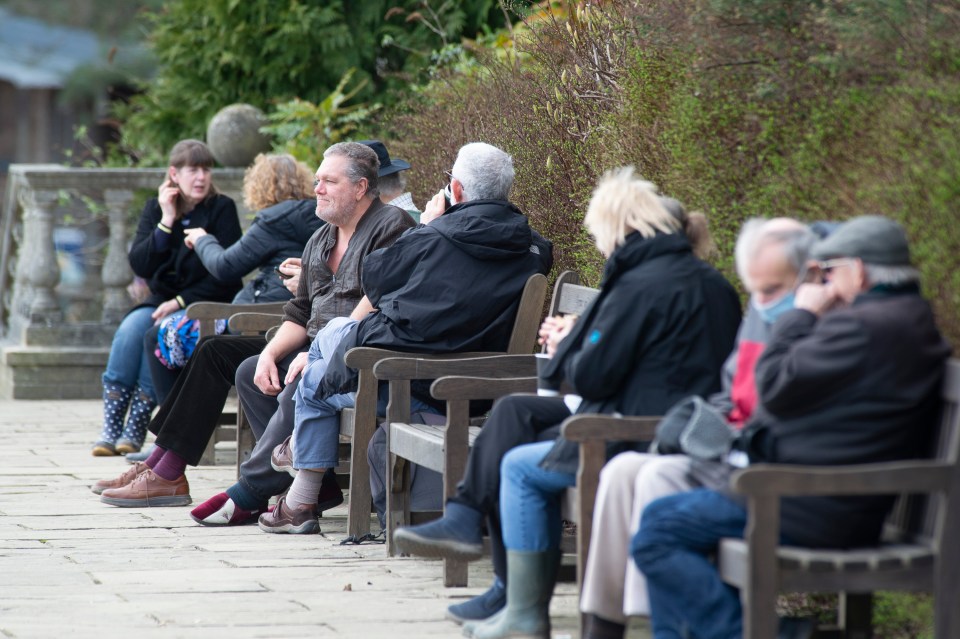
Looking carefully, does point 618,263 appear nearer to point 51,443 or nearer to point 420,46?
point 51,443

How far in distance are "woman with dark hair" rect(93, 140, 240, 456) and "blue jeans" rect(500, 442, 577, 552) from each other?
13.6 feet

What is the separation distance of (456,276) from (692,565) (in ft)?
7.33

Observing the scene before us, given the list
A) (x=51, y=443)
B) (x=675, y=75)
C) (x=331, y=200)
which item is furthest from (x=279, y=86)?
A: (x=675, y=75)

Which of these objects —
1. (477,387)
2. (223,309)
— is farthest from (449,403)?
(223,309)

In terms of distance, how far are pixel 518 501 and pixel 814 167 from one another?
1319 millimetres

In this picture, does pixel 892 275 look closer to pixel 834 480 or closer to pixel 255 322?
pixel 834 480

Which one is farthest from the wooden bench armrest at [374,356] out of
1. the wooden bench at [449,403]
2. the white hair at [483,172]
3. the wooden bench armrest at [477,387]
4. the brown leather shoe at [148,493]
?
the brown leather shoe at [148,493]

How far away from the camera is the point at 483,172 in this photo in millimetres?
5902

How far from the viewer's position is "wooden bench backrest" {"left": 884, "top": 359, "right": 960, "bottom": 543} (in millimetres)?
3651

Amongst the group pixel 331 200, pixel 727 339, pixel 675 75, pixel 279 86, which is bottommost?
pixel 727 339

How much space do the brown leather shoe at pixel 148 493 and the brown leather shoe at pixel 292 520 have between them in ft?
2.55

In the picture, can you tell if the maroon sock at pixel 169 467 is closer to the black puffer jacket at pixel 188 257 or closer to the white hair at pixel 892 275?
the black puffer jacket at pixel 188 257

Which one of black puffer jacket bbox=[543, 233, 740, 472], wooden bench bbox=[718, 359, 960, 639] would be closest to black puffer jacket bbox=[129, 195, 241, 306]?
black puffer jacket bbox=[543, 233, 740, 472]

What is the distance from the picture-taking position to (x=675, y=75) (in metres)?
5.41
